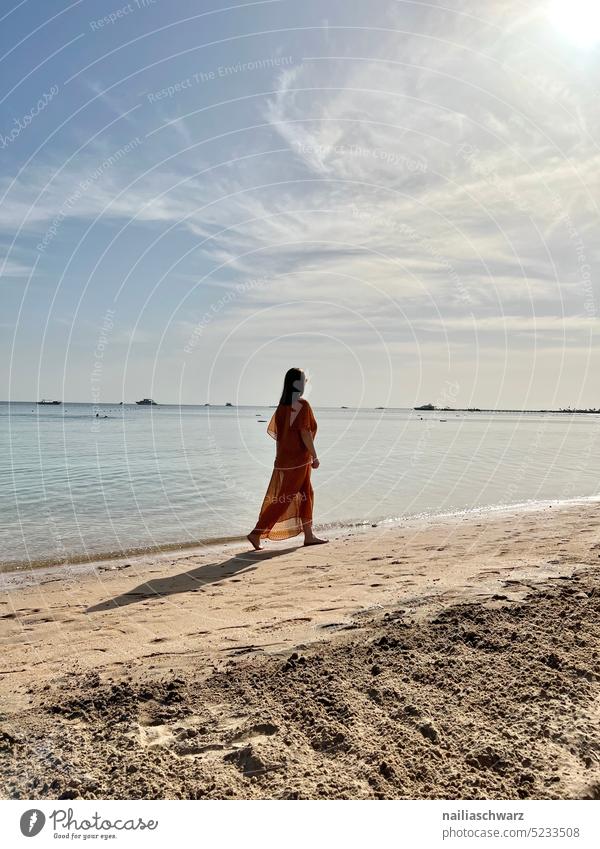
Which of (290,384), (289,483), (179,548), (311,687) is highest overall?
(290,384)

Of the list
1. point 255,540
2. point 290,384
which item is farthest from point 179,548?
point 290,384

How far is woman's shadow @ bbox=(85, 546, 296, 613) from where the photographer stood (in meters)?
6.76

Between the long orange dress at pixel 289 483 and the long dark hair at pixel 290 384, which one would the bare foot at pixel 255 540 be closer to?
the long orange dress at pixel 289 483

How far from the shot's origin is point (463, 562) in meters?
7.79

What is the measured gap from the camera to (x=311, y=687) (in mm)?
3867

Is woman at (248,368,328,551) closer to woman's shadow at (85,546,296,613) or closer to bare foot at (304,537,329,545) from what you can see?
bare foot at (304,537,329,545)

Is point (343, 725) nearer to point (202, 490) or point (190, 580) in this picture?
point (190, 580)

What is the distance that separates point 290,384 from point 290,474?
4.69ft

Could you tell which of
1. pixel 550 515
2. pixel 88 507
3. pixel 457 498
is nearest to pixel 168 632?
pixel 88 507

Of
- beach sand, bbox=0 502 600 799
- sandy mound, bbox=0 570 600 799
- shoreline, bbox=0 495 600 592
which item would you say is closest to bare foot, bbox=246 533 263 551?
shoreline, bbox=0 495 600 592

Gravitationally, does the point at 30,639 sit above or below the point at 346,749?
below

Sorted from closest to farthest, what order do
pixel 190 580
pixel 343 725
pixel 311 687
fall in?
1. pixel 343 725
2. pixel 311 687
3. pixel 190 580

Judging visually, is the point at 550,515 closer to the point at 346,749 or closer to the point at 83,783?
the point at 346,749

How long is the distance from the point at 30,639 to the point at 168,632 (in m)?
1.29
